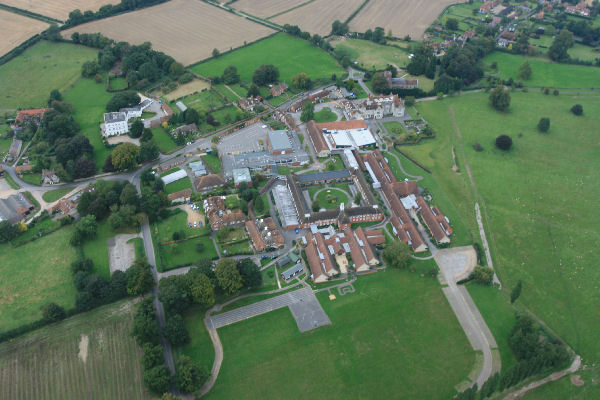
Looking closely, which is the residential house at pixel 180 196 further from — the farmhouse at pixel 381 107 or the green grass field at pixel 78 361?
the farmhouse at pixel 381 107

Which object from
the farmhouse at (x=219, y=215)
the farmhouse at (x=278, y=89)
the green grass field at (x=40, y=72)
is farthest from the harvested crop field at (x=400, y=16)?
the farmhouse at (x=219, y=215)

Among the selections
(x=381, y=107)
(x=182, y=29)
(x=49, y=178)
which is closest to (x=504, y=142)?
(x=381, y=107)

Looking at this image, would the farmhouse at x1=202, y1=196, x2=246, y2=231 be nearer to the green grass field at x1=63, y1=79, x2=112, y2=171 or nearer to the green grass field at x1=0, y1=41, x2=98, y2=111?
the green grass field at x1=63, y1=79, x2=112, y2=171

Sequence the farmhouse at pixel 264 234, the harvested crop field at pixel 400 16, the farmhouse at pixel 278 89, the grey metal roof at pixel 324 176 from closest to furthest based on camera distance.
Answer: the farmhouse at pixel 264 234 → the grey metal roof at pixel 324 176 → the farmhouse at pixel 278 89 → the harvested crop field at pixel 400 16

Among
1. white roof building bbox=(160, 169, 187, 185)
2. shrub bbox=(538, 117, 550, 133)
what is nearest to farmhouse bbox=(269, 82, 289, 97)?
white roof building bbox=(160, 169, 187, 185)

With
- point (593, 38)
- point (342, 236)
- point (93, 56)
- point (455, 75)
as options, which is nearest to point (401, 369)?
point (342, 236)

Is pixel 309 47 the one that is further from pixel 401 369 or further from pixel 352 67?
pixel 401 369
